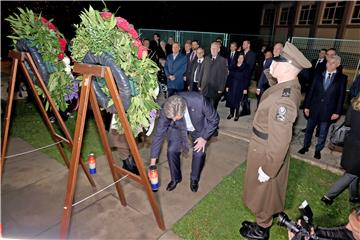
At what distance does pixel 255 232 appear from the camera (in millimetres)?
3104

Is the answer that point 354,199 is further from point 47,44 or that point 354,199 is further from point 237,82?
point 47,44

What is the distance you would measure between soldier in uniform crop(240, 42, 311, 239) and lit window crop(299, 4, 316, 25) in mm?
20068

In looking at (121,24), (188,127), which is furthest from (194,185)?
(121,24)

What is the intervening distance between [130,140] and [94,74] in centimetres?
76

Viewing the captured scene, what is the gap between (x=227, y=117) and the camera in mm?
7398

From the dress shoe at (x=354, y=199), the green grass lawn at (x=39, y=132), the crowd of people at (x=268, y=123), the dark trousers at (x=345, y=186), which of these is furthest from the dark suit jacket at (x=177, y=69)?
the dress shoe at (x=354, y=199)

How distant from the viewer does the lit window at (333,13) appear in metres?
17.6

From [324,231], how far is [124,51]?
2.60m

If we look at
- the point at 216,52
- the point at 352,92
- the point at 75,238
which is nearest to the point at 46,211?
the point at 75,238

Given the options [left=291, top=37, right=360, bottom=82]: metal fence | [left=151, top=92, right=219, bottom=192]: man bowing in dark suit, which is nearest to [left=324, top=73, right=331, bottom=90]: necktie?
[left=151, top=92, right=219, bottom=192]: man bowing in dark suit

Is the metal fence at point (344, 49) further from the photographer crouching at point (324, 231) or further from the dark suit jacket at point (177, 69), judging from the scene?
the photographer crouching at point (324, 231)

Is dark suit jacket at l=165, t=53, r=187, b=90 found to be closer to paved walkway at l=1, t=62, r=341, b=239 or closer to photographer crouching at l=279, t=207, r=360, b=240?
paved walkway at l=1, t=62, r=341, b=239

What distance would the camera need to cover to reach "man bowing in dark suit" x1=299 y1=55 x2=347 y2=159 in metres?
4.64

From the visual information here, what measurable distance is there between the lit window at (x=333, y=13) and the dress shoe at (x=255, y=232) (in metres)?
19.3
